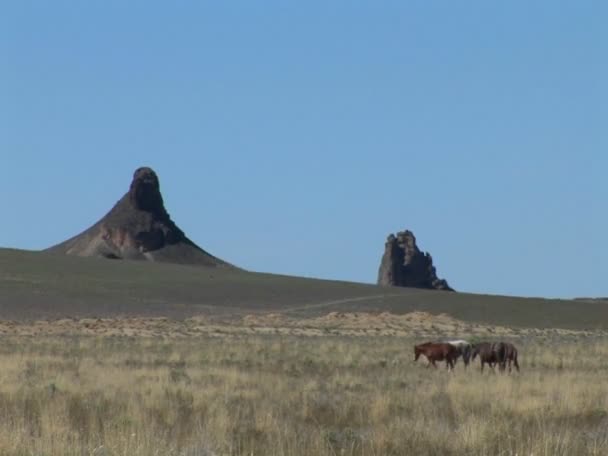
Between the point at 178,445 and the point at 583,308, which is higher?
the point at 583,308

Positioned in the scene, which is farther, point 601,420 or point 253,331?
point 253,331

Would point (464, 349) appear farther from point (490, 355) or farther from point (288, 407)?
point (288, 407)

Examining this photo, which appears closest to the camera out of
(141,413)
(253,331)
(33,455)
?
(33,455)

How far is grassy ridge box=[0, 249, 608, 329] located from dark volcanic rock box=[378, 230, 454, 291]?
2645cm

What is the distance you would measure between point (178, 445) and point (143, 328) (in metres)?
46.3

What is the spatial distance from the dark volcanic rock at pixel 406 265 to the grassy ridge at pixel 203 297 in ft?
86.8

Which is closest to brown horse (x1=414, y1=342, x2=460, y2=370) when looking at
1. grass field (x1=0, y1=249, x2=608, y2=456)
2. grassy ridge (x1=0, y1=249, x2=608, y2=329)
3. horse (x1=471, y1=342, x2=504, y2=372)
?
grass field (x1=0, y1=249, x2=608, y2=456)

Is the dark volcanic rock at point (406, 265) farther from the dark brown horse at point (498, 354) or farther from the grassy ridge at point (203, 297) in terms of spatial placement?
the dark brown horse at point (498, 354)

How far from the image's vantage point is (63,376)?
23.1 metres

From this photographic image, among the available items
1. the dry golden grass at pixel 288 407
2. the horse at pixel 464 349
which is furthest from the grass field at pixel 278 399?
the horse at pixel 464 349

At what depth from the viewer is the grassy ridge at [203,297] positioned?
80000 millimetres

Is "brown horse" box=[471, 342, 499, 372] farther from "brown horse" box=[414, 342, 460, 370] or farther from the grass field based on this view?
"brown horse" box=[414, 342, 460, 370]

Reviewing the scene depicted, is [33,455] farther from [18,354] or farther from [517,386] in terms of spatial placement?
[18,354]

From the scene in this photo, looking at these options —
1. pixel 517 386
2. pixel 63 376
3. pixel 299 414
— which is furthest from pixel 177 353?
pixel 299 414
